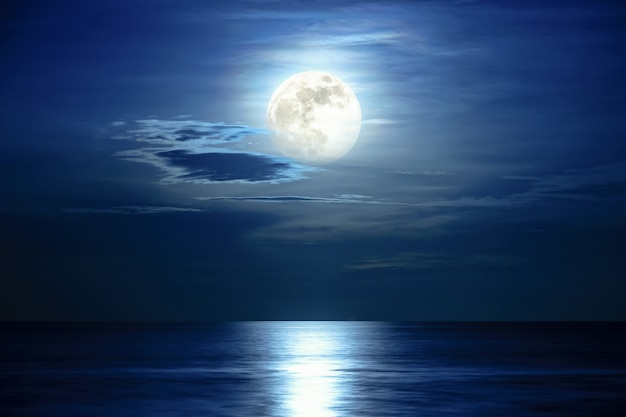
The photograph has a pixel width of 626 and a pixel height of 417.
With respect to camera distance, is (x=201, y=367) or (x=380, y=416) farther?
(x=201, y=367)

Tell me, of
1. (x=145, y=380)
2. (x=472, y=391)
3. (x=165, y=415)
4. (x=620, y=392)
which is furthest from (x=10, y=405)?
(x=620, y=392)

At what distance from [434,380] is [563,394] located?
39.9 ft

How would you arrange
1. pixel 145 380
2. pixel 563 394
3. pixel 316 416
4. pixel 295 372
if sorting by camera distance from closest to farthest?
pixel 316 416, pixel 563 394, pixel 145 380, pixel 295 372

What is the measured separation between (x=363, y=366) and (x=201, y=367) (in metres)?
13.9

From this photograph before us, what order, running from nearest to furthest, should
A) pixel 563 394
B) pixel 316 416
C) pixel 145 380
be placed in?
1. pixel 316 416
2. pixel 563 394
3. pixel 145 380

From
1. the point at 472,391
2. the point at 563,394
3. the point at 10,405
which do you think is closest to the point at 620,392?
the point at 563,394

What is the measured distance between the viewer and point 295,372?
222 feet

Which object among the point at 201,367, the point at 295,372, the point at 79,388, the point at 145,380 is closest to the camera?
the point at 79,388

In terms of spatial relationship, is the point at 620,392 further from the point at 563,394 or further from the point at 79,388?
the point at 79,388

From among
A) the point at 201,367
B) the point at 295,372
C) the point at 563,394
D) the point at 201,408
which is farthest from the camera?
the point at 201,367

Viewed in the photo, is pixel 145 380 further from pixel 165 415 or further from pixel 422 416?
pixel 422 416

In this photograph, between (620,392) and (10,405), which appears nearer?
(10,405)

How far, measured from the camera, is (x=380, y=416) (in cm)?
4106

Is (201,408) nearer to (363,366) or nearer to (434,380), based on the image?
(434,380)
